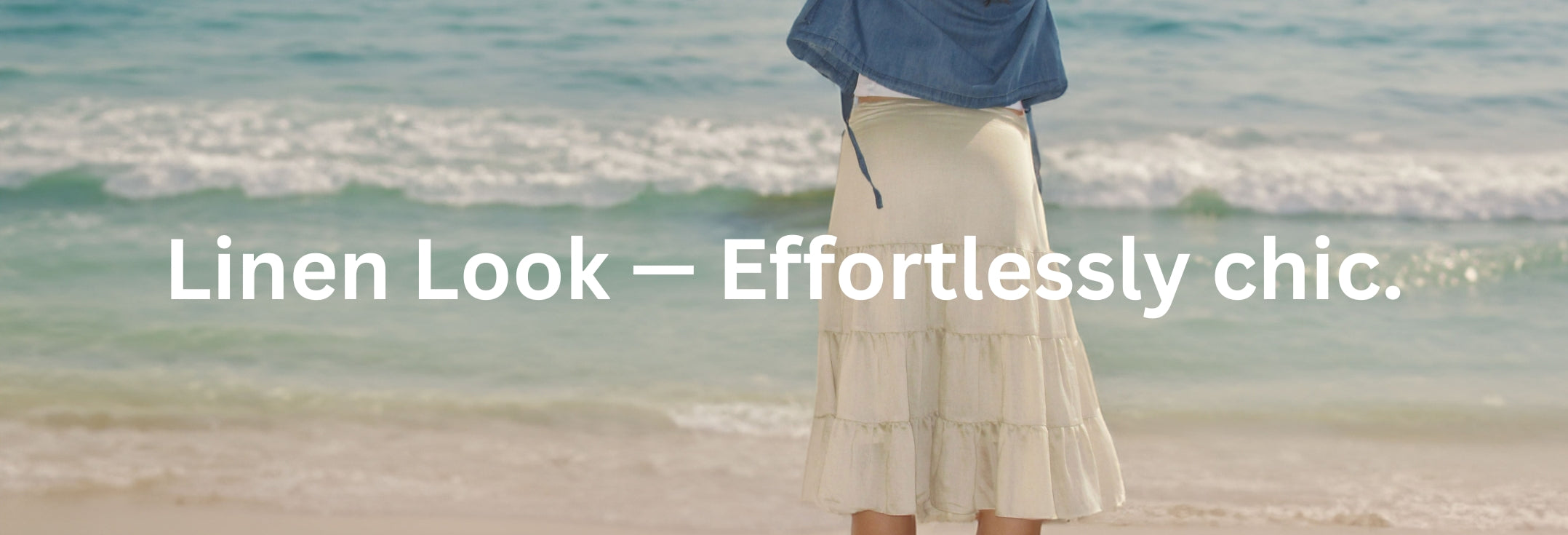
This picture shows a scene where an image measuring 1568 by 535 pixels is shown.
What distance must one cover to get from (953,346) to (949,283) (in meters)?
0.09

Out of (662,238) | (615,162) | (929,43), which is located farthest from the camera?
(615,162)

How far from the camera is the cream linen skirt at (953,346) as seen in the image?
→ 68.7 inches

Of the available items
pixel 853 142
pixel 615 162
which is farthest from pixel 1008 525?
pixel 615 162

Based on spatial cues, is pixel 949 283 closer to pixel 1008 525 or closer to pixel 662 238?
pixel 1008 525

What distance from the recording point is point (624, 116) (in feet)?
31.2

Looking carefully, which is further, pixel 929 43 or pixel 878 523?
pixel 878 523

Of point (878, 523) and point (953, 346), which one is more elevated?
point (953, 346)

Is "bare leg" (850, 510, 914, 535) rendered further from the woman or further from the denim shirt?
the denim shirt

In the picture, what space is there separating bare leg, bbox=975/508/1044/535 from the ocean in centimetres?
92

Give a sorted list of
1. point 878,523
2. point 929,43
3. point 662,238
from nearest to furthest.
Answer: point 929,43, point 878,523, point 662,238

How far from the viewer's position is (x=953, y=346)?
1.79 metres

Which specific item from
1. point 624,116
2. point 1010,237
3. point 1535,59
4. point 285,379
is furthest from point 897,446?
point 1535,59

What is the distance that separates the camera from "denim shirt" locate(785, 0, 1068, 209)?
1.70 m

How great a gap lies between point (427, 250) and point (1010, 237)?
496cm
